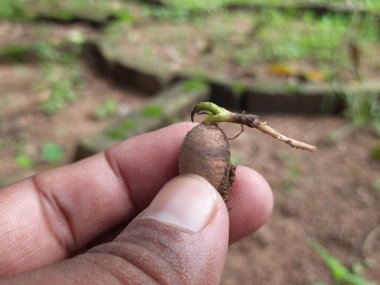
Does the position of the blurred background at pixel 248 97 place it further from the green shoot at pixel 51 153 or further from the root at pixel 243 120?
the root at pixel 243 120

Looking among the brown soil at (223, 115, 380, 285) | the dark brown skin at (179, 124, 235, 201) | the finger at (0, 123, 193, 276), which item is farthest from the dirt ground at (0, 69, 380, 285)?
the dark brown skin at (179, 124, 235, 201)

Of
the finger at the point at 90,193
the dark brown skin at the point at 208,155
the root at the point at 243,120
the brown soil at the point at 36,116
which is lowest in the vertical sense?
the brown soil at the point at 36,116

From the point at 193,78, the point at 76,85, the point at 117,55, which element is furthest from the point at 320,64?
the point at 76,85

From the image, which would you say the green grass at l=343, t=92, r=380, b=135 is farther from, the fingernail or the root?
the fingernail

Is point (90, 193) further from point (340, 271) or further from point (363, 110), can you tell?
point (363, 110)

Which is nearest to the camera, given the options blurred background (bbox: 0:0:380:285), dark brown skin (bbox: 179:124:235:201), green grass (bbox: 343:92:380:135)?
dark brown skin (bbox: 179:124:235:201)

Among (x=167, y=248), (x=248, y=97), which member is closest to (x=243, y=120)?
(x=167, y=248)

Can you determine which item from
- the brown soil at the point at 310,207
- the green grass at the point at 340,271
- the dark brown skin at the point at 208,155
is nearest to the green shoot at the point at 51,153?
the brown soil at the point at 310,207

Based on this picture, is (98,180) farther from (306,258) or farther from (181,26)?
(181,26)

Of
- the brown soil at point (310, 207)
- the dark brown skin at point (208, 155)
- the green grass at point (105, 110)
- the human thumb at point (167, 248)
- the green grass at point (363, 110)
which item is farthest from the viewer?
the green grass at point (105, 110)
